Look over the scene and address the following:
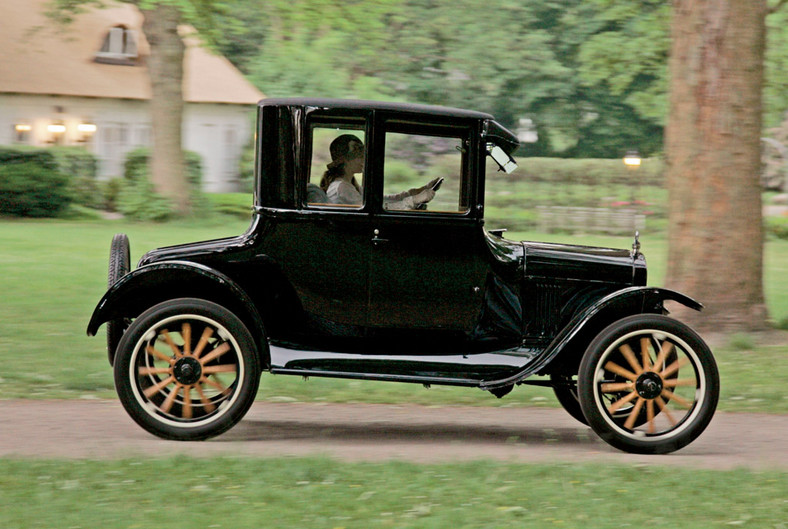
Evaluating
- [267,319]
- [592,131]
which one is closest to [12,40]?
[592,131]

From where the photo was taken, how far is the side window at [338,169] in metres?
6.52

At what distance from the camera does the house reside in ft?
113

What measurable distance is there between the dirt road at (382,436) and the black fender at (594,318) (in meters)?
0.50

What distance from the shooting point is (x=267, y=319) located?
6516 millimetres

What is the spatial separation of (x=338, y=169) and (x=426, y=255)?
0.75 m

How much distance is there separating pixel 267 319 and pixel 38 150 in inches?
872

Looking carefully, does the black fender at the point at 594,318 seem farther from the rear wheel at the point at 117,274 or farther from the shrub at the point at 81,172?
the shrub at the point at 81,172

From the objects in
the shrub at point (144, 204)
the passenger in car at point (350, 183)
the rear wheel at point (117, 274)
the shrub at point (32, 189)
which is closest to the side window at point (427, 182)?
the passenger in car at point (350, 183)

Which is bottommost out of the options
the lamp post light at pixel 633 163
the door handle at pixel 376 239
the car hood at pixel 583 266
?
the car hood at pixel 583 266

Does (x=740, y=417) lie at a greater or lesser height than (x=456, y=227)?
lesser

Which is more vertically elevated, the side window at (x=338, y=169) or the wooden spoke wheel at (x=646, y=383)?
the side window at (x=338, y=169)

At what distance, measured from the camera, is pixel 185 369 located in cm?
628

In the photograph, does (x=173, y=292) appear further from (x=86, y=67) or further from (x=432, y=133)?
(x=86, y=67)

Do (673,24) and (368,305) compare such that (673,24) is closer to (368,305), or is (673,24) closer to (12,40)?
(368,305)
